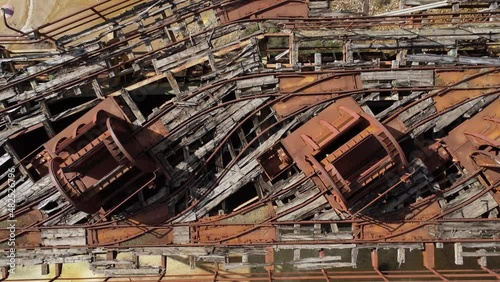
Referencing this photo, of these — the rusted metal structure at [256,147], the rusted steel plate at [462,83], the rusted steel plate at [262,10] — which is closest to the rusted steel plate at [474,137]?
the rusted metal structure at [256,147]

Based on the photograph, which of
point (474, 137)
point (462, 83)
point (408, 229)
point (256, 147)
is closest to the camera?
point (474, 137)

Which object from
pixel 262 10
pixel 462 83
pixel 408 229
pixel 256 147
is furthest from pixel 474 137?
pixel 262 10

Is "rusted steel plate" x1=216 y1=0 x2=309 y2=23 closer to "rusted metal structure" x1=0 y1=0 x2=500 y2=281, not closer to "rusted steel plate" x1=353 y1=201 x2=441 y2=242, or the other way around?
"rusted metal structure" x1=0 y1=0 x2=500 y2=281

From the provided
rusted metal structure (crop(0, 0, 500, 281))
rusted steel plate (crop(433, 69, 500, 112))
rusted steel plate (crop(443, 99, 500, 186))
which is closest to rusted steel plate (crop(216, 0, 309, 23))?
rusted metal structure (crop(0, 0, 500, 281))

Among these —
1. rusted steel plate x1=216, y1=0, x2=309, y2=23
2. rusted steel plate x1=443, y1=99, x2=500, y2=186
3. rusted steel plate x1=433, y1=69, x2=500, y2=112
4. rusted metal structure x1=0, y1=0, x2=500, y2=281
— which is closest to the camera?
rusted steel plate x1=443, y1=99, x2=500, y2=186

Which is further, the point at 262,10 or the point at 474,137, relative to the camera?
the point at 262,10

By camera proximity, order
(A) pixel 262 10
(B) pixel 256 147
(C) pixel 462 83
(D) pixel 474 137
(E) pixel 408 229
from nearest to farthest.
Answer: (D) pixel 474 137 → (E) pixel 408 229 → (C) pixel 462 83 → (B) pixel 256 147 → (A) pixel 262 10

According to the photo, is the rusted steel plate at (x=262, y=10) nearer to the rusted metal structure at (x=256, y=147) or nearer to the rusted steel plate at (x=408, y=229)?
the rusted metal structure at (x=256, y=147)

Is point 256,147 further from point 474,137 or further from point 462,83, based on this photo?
point 462,83

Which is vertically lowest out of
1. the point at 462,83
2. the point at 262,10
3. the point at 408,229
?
the point at 408,229

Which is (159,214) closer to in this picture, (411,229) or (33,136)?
(33,136)
